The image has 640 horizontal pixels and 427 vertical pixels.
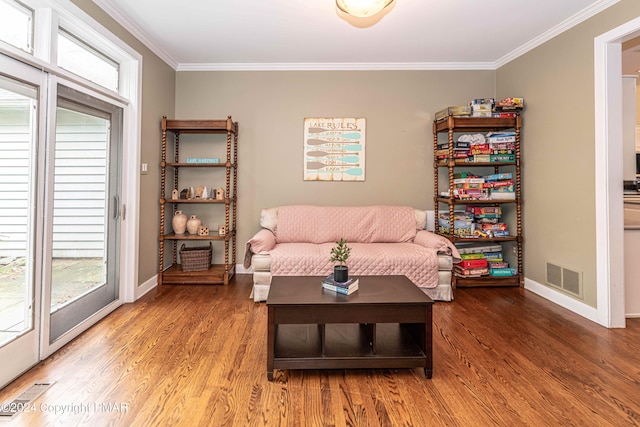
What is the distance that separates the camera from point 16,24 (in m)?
2.04

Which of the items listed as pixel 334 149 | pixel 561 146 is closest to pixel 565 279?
pixel 561 146

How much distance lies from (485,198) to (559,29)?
174 centimetres

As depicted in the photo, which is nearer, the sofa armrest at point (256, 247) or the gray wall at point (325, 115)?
the sofa armrest at point (256, 247)

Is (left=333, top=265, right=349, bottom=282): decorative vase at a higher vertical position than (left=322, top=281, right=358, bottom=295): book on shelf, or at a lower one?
higher

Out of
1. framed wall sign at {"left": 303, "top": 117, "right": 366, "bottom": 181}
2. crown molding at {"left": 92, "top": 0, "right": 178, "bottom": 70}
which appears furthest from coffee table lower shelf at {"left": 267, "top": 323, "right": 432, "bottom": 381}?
crown molding at {"left": 92, "top": 0, "right": 178, "bottom": 70}

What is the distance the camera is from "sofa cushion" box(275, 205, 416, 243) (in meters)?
3.87

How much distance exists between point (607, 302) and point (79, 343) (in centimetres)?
405

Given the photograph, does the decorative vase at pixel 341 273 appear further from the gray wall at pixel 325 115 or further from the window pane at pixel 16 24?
the window pane at pixel 16 24

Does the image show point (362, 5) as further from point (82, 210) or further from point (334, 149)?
point (82, 210)

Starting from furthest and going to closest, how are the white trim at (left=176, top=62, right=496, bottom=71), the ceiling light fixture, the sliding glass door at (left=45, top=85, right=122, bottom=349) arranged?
the white trim at (left=176, top=62, right=496, bottom=71) → the sliding glass door at (left=45, top=85, right=122, bottom=349) → the ceiling light fixture

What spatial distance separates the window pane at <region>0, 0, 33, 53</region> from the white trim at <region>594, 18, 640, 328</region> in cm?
418

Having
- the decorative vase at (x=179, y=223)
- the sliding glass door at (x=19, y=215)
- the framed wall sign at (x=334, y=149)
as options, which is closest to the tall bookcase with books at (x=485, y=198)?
the framed wall sign at (x=334, y=149)

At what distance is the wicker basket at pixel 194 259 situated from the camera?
393cm

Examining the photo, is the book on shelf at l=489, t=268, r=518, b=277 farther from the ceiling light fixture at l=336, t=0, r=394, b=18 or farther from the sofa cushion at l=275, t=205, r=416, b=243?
the ceiling light fixture at l=336, t=0, r=394, b=18
